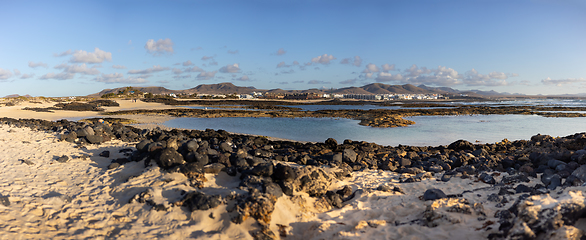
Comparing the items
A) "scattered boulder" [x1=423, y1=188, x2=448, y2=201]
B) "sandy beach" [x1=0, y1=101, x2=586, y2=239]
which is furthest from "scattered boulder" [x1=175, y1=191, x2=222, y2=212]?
"scattered boulder" [x1=423, y1=188, x2=448, y2=201]

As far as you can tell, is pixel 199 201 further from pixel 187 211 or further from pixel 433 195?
pixel 433 195

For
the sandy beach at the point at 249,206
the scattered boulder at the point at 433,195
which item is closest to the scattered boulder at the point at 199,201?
the sandy beach at the point at 249,206

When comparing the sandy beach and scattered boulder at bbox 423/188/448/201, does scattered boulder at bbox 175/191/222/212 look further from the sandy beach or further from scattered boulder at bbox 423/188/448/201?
scattered boulder at bbox 423/188/448/201

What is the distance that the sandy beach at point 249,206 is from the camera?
4.16 meters

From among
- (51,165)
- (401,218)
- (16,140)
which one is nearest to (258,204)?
(401,218)

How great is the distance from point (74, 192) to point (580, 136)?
1455 cm

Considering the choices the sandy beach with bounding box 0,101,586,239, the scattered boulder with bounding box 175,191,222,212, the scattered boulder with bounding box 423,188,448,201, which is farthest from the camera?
the scattered boulder with bounding box 423,188,448,201

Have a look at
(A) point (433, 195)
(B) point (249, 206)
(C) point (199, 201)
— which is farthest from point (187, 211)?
(A) point (433, 195)

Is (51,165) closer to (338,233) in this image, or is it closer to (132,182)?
(132,182)

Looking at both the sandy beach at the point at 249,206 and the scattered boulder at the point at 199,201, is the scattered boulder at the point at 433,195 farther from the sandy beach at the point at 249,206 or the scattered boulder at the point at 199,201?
the scattered boulder at the point at 199,201

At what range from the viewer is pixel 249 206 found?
15.0 feet

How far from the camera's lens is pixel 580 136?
32.9 feet

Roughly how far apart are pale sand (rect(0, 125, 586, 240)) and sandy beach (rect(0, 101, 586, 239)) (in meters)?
0.01

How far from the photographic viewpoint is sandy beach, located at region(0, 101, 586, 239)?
4.16m
